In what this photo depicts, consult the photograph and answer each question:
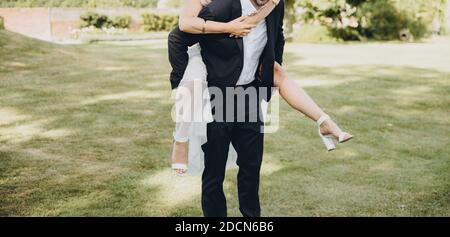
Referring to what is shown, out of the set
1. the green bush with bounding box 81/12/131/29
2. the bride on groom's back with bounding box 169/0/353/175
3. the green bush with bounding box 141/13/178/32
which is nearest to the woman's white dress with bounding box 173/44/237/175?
the bride on groom's back with bounding box 169/0/353/175

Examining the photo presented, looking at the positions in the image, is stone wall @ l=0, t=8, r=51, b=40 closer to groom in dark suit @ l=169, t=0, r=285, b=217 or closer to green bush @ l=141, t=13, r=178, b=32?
green bush @ l=141, t=13, r=178, b=32

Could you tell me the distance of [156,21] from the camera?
38.2 meters

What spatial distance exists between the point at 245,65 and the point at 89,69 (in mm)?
11583

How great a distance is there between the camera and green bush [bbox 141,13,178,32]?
37781 mm

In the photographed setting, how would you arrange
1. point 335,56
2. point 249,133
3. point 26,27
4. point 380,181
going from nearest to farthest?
point 249,133
point 380,181
point 335,56
point 26,27

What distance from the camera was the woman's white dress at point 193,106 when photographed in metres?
3.26

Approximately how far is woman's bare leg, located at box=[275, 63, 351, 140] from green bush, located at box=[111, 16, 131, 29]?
114 feet

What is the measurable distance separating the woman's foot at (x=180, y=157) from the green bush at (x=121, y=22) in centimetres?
3461

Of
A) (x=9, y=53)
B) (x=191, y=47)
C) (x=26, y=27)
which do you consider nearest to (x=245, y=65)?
(x=191, y=47)

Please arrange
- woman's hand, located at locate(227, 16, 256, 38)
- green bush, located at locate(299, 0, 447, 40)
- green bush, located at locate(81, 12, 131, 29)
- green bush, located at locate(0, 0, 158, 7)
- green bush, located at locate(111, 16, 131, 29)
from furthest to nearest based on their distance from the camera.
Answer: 1. green bush, located at locate(111, 16, 131, 29)
2. green bush, located at locate(81, 12, 131, 29)
3. green bush, located at locate(0, 0, 158, 7)
4. green bush, located at locate(299, 0, 447, 40)
5. woman's hand, located at locate(227, 16, 256, 38)

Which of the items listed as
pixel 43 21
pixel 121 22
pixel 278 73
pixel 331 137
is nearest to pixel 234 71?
pixel 278 73

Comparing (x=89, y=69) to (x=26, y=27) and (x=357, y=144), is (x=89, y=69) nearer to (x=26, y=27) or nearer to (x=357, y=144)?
(x=357, y=144)

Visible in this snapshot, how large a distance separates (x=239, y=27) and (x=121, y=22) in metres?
35.4
